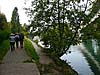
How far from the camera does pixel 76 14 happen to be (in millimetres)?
24141

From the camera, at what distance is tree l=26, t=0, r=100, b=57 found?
24062 millimetres

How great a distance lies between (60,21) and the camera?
81.9 ft

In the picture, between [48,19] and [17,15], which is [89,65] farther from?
[17,15]

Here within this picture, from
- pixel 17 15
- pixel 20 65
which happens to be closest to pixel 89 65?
pixel 20 65

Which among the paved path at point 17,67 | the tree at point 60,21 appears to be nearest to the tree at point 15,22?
the tree at point 60,21

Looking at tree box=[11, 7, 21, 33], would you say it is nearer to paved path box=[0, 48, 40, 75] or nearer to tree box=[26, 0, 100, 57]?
tree box=[26, 0, 100, 57]

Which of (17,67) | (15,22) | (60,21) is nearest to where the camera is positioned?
(17,67)

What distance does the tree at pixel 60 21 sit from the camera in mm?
24062

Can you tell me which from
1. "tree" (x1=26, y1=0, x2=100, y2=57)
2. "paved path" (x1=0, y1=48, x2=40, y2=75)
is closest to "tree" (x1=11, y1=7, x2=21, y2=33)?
"tree" (x1=26, y1=0, x2=100, y2=57)

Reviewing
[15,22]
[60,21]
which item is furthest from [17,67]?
[15,22]

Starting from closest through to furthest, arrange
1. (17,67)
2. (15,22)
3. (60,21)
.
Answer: (17,67), (60,21), (15,22)

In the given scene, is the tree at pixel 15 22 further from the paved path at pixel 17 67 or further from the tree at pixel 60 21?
the paved path at pixel 17 67

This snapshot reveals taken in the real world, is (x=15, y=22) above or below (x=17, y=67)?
above

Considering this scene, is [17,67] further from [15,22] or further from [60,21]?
[15,22]
